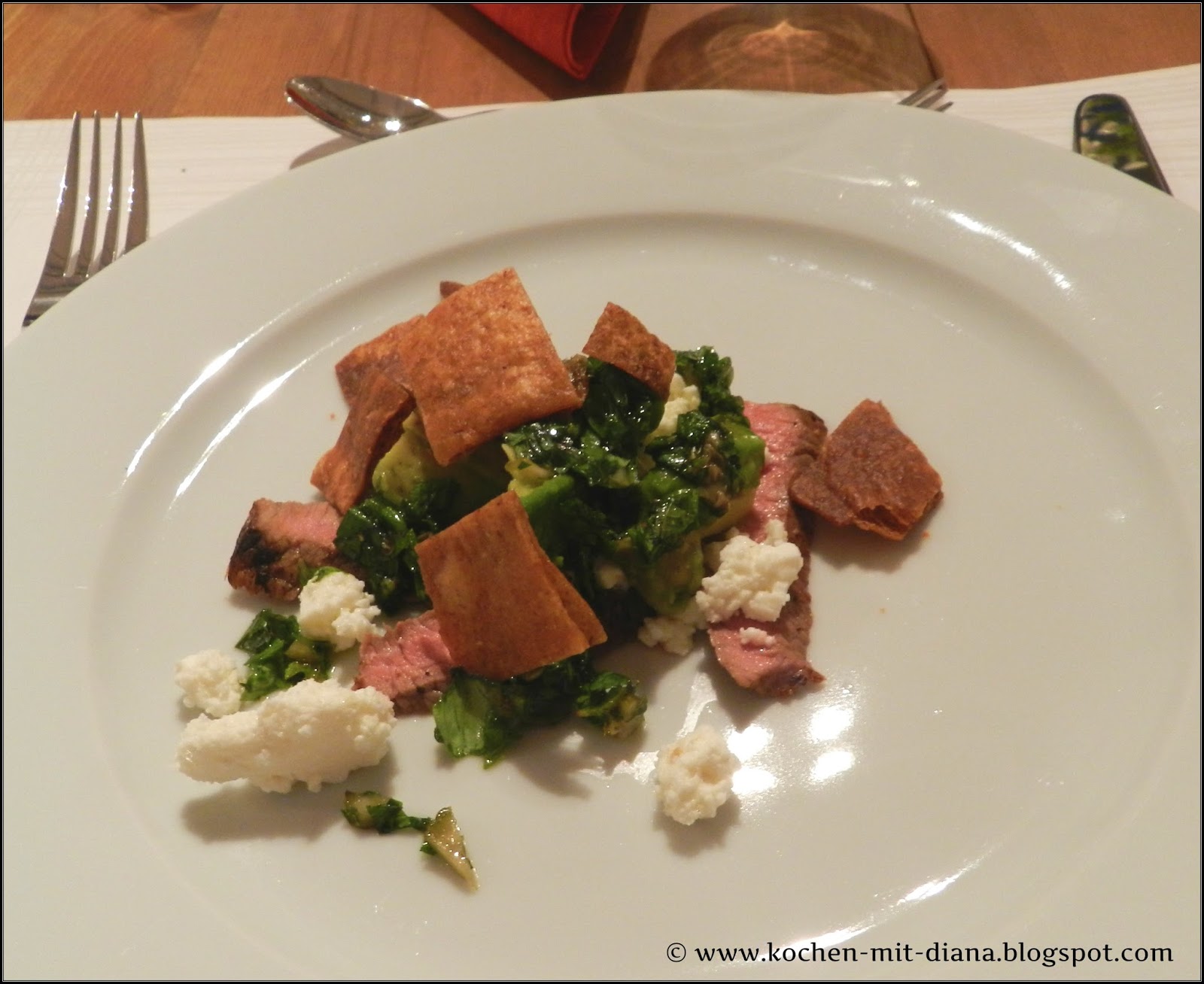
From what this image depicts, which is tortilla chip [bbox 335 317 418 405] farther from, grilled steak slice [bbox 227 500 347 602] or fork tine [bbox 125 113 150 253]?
fork tine [bbox 125 113 150 253]

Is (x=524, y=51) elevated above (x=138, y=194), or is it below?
above

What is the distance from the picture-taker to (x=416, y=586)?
195 centimetres

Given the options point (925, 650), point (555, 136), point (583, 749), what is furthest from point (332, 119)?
point (925, 650)

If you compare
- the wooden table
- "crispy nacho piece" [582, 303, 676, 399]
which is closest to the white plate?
"crispy nacho piece" [582, 303, 676, 399]

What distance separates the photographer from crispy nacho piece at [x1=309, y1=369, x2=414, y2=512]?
6.44ft

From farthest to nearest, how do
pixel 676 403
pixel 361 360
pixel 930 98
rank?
1. pixel 930 98
2. pixel 361 360
3. pixel 676 403

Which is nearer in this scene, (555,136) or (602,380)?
(602,380)

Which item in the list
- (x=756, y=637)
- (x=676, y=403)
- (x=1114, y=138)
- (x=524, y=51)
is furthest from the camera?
(x=524, y=51)

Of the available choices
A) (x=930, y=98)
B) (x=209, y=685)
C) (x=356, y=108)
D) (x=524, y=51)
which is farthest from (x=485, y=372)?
(x=524, y=51)

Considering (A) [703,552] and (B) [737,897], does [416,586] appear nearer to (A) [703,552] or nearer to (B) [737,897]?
(A) [703,552]

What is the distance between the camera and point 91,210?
108 inches

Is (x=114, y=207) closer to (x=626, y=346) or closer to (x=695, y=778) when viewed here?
(x=626, y=346)

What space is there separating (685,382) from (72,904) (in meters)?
1.55

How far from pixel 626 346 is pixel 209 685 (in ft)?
3.55
